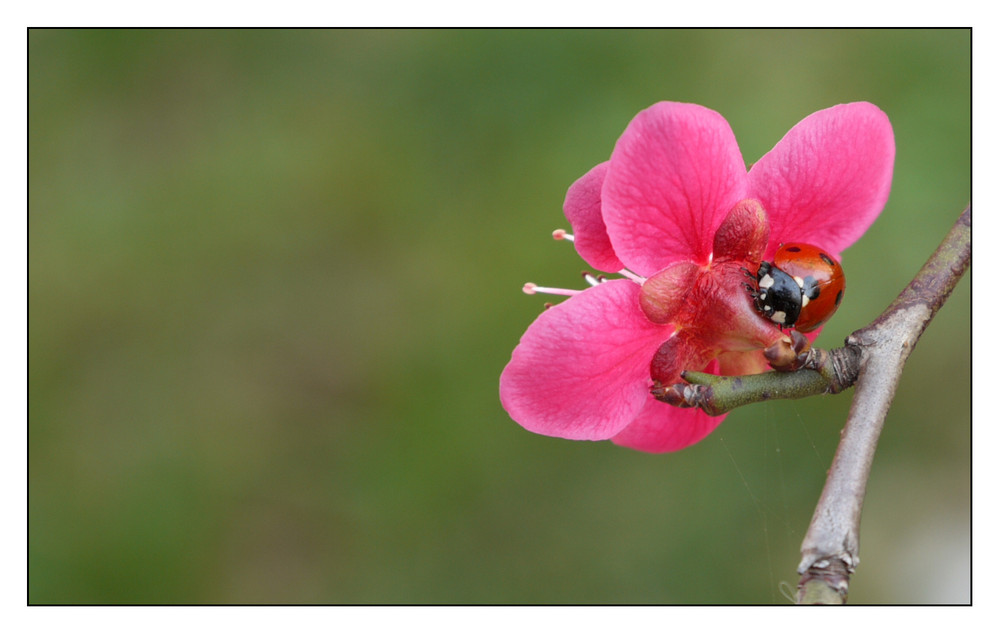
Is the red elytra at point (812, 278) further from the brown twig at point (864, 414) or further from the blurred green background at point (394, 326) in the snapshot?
the blurred green background at point (394, 326)

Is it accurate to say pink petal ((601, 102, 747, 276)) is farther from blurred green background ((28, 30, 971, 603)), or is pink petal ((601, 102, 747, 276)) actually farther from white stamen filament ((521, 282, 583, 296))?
blurred green background ((28, 30, 971, 603))

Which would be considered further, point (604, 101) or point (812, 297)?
point (604, 101)

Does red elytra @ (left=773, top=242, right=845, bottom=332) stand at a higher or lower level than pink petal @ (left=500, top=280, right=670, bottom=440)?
higher

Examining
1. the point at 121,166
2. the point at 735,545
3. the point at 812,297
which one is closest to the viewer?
the point at 812,297

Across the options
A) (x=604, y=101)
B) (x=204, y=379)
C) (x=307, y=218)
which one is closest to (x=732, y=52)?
(x=604, y=101)

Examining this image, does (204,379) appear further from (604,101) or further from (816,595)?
(816,595)

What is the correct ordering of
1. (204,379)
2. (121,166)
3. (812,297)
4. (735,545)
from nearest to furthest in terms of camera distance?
1. (812,297)
2. (735,545)
3. (204,379)
4. (121,166)

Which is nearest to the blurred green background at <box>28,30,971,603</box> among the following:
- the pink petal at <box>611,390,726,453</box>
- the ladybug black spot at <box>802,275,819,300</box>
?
the pink petal at <box>611,390,726,453</box>

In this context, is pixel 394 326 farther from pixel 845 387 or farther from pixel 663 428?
pixel 845 387
